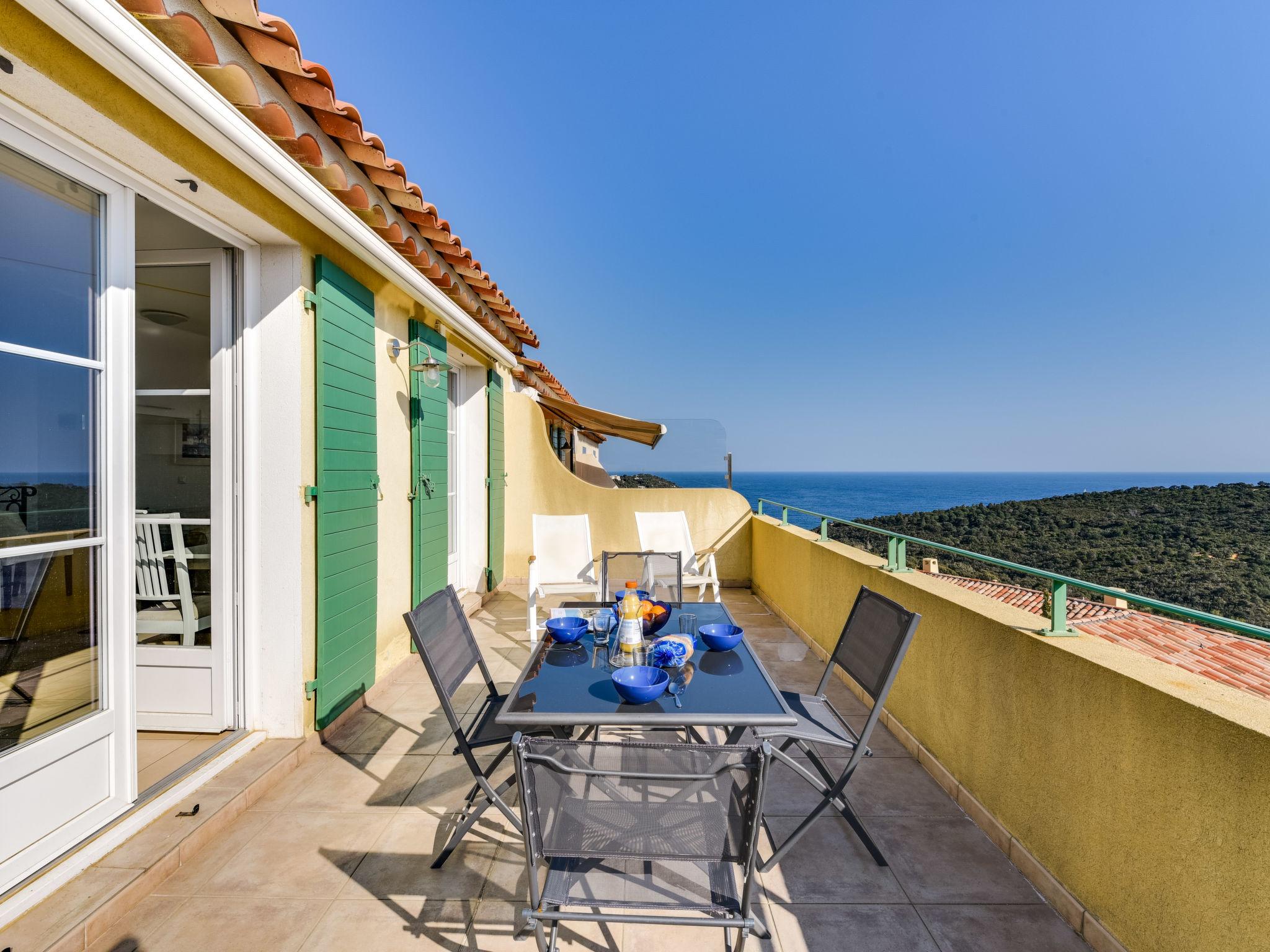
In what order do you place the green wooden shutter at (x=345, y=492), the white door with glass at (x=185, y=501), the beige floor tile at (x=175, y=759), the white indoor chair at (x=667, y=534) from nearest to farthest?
1. the beige floor tile at (x=175, y=759)
2. the white door with glass at (x=185, y=501)
3. the green wooden shutter at (x=345, y=492)
4. the white indoor chair at (x=667, y=534)

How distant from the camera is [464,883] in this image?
206 cm

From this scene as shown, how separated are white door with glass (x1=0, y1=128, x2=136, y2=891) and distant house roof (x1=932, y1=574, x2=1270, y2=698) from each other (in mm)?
3510

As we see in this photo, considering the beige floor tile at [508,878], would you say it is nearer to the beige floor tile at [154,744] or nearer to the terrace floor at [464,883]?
the terrace floor at [464,883]

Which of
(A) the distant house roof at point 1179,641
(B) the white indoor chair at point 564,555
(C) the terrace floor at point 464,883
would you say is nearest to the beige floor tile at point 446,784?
(C) the terrace floor at point 464,883

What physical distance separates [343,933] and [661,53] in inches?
620

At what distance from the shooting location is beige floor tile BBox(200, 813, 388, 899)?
79.6 inches

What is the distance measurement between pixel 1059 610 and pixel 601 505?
18.1ft

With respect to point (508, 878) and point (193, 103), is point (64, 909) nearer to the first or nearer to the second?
point (508, 878)

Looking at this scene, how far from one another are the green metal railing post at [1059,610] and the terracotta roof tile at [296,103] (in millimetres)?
3328

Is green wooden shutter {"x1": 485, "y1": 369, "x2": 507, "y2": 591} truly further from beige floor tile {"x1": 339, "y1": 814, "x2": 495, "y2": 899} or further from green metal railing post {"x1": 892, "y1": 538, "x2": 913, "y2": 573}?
green metal railing post {"x1": 892, "y1": 538, "x2": 913, "y2": 573}

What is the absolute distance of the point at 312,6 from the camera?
553 centimetres

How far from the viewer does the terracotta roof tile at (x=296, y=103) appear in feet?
5.63

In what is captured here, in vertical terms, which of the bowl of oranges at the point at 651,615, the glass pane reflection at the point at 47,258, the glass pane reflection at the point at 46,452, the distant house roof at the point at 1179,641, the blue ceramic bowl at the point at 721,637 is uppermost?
the glass pane reflection at the point at 47,258

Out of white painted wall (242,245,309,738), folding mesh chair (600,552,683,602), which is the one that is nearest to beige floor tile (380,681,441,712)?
white painted wall (242,245,309,738)
